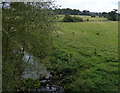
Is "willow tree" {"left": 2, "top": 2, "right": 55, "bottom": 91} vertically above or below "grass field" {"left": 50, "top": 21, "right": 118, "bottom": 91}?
above

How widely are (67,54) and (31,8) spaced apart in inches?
588

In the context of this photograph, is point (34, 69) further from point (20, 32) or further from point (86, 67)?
point (86, 67)

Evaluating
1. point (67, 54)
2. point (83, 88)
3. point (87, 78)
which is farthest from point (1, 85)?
point (67, 54)

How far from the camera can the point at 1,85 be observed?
12578mm

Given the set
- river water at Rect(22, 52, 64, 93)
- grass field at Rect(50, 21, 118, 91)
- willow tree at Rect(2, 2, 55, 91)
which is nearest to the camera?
willow tree at Rect(2, 2, 55, 91)

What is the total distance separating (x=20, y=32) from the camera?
14.1m

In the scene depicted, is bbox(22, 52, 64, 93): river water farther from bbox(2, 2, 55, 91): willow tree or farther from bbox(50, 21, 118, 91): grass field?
bbox(50, 21, 118, 91): grass field

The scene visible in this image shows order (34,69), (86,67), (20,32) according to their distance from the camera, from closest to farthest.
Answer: (20,32), (34,69), (86,67)

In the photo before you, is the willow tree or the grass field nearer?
the willow tree

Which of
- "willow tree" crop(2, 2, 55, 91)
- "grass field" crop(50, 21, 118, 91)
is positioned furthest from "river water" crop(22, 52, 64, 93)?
"grass field" crop(50, 21, 118, 91)

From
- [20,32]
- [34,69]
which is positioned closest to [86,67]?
[34,69]

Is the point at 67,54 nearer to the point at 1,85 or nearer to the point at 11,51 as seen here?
the point at 11,51

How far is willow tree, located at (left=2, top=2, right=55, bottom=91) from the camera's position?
1327 cm

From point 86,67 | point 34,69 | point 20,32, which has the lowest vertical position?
point 86,67
